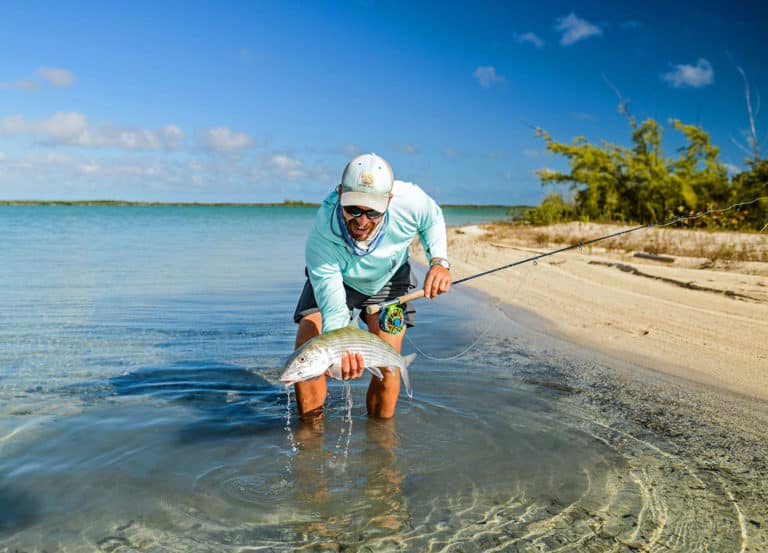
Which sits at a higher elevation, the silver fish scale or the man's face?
the man's face

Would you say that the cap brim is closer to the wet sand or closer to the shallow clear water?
the shallow clear water

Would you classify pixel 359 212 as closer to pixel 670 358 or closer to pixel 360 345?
pixel 360 345

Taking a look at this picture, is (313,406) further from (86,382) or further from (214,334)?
(214,334)

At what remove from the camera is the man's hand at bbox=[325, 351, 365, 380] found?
425 cm

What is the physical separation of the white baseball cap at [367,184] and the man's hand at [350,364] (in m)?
1.02

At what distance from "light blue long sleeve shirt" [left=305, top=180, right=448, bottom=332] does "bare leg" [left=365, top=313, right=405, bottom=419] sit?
0.32 meters

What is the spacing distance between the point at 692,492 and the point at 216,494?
123 inches

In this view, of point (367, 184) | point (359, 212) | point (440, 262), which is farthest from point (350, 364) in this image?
point (440, 262)

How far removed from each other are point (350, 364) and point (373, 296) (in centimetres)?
128

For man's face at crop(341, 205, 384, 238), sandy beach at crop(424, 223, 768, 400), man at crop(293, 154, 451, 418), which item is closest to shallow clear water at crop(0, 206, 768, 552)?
man at crop(293, 154, 451, 418)

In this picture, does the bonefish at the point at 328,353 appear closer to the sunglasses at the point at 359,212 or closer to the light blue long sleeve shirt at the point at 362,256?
the light blue long sleeve shirt at the point at 362,256

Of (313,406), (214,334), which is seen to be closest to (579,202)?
(214,334)

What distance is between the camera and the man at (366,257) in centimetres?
440

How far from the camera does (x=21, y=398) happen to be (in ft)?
19.8
